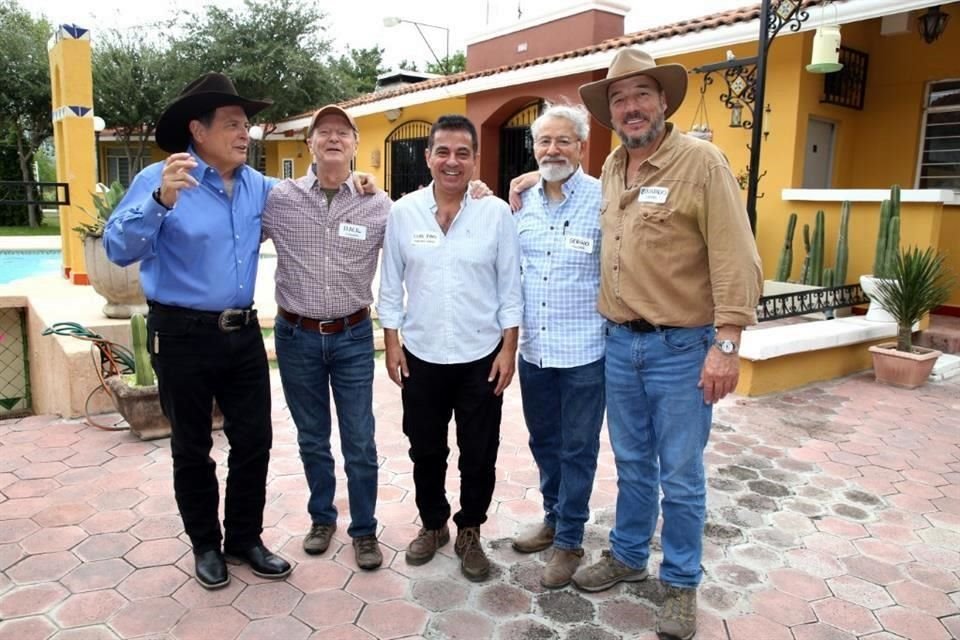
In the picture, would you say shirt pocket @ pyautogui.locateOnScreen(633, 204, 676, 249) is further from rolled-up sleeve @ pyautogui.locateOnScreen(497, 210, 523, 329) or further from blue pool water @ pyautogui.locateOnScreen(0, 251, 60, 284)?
blue pool water @ pyautogui.locateOnScreen(0, 251, 60, 284)

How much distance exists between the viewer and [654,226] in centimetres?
257

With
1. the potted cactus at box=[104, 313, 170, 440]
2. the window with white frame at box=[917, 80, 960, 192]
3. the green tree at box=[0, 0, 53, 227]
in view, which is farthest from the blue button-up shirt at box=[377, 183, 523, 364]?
the green tree at box=[0, 0, 53, 227]

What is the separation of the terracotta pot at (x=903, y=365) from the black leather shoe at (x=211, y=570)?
5.87 m

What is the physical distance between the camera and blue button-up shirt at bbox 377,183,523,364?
281 cm

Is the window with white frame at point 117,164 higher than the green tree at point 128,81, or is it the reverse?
the green tree at point 128,81

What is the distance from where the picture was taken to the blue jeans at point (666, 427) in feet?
8.55

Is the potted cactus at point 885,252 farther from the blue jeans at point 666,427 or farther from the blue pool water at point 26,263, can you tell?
the blue pool water at point 26,263

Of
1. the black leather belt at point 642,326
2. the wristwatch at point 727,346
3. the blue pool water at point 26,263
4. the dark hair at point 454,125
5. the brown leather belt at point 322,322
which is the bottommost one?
the blue pool water at point 26,263

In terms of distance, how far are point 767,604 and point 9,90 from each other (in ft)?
76.4

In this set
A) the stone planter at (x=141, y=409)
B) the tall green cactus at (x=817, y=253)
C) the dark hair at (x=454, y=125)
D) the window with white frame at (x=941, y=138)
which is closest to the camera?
the dark hair at (x=454, y=125)

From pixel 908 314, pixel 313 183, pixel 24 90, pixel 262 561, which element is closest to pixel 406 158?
pixel 908 314

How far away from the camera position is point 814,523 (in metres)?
3.63

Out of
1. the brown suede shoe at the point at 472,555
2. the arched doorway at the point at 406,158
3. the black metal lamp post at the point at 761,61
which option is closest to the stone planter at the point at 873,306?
the black metal lamp post at the point at 761,61

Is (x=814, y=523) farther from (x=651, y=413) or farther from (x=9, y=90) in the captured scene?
(x=9, y=90)
